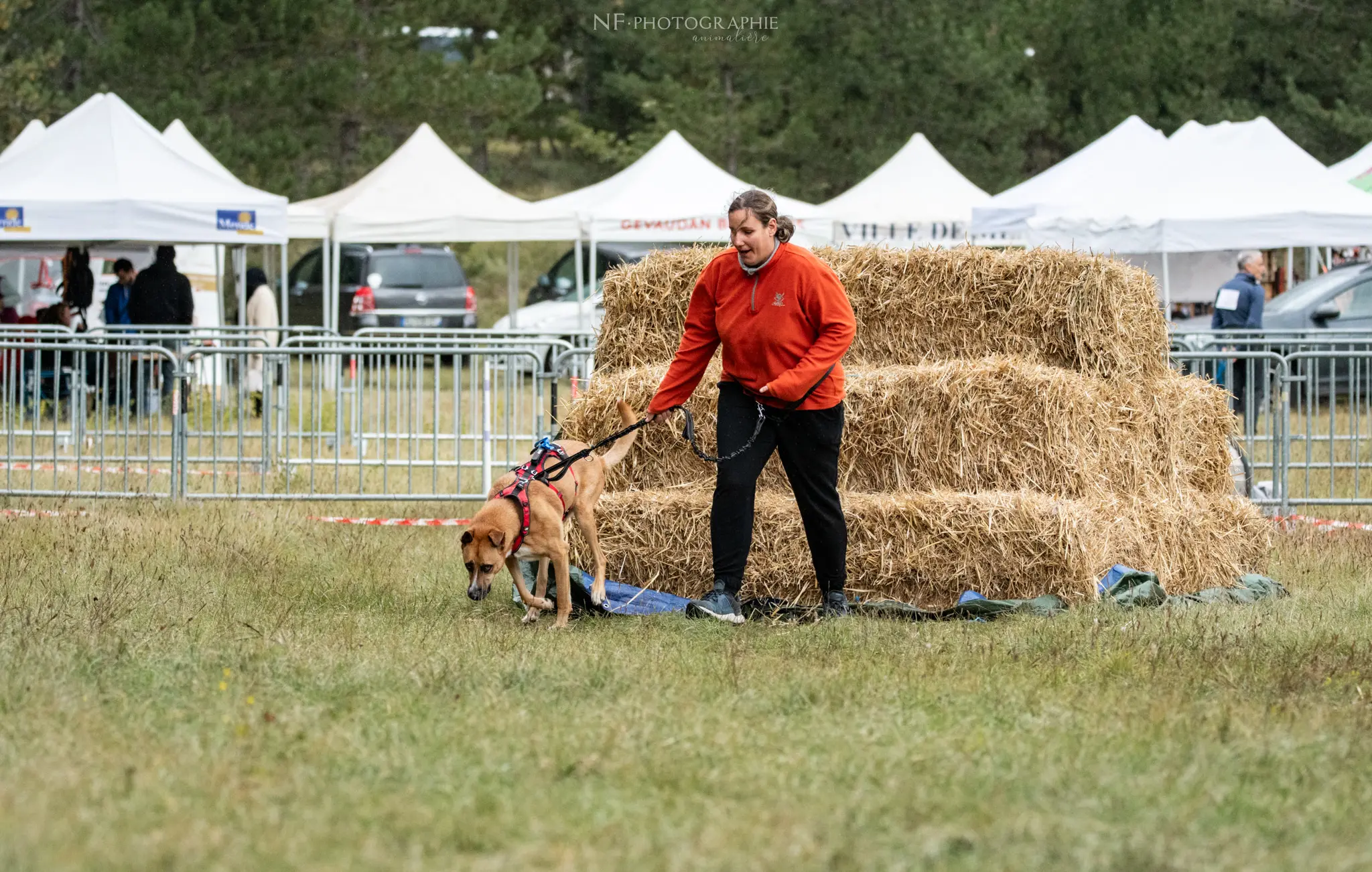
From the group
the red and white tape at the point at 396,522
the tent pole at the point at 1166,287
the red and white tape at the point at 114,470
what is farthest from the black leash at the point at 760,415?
the red and white tape at the point at 114,470

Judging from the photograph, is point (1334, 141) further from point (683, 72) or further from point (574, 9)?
point (574, 9)

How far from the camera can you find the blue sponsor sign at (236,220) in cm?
1727

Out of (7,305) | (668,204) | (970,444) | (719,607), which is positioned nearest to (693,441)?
(719,607)

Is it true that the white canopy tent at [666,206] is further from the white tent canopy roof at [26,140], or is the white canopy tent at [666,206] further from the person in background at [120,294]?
the white tent canopy roof at [26,140]

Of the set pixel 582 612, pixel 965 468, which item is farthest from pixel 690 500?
pixel 965 468

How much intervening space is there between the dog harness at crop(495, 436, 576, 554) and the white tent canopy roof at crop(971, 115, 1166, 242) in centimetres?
1496

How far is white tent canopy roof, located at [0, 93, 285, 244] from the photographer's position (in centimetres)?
1709

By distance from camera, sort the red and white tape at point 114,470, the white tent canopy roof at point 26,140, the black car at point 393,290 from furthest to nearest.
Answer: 1. the black car at point 393,290
2. the white tent canopy roof at point 26,140
3. the red and white tape at point 114,470

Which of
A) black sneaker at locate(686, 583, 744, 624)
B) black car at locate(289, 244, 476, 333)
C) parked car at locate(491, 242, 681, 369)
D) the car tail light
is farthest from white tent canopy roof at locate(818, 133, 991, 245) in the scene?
black sneaker at locate(686, 583, 744, 624)

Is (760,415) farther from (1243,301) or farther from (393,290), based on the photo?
(393,290)

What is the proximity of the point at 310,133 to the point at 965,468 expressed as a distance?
28.0m

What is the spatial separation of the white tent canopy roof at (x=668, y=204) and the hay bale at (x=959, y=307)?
40.7 ft

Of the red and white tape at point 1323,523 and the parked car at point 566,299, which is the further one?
the parked car at point 566,299

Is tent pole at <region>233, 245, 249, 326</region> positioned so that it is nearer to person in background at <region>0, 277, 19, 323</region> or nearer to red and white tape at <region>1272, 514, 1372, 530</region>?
person in background at <region>0, 277, 19, 323</region>
